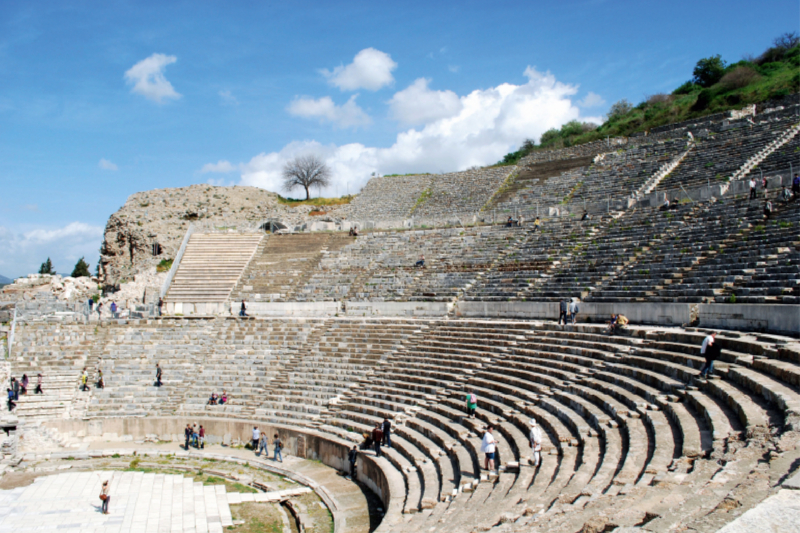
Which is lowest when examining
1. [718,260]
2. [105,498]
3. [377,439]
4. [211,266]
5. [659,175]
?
[105,498]

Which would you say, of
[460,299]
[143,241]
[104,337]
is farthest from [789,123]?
[143,241]

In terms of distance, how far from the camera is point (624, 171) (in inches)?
1308

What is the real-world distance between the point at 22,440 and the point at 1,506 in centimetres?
674

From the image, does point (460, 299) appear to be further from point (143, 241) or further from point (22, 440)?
point (143, 241)

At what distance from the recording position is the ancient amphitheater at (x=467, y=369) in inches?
333

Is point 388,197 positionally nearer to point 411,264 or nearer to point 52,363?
point 411,264

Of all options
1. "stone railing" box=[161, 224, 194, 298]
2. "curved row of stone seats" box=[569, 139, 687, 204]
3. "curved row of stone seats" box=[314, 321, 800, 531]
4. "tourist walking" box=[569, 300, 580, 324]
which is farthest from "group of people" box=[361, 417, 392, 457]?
"curved row of stone seats" box=[569, 139, 687, 204]

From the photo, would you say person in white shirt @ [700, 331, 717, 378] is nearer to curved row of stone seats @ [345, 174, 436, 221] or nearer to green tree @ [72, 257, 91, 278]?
curved row of stone seats @ [345, 174, 436, 221]

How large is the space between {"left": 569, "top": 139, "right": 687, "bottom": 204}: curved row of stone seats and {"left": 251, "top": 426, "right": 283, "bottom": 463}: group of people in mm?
20749

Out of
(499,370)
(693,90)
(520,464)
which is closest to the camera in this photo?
(520,464)

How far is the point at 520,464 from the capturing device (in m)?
10.4

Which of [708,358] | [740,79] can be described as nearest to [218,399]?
[708,358]

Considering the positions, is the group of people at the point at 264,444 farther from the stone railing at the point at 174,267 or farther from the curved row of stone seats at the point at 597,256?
the stone railing at the point at 174,267

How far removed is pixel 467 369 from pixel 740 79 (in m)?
39.4
